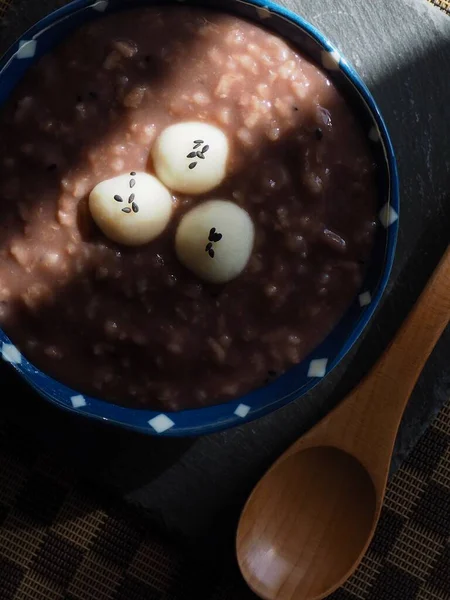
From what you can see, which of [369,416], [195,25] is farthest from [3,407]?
[195,25]

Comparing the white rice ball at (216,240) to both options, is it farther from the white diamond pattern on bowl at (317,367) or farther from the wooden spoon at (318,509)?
the wooden spoon at (318,509)

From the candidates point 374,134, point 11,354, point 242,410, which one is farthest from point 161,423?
point 374,134

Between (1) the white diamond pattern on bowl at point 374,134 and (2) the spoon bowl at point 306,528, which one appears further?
(2) the spoon bowl at point 306,528

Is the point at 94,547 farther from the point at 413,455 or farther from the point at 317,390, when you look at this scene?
the point at 413,455

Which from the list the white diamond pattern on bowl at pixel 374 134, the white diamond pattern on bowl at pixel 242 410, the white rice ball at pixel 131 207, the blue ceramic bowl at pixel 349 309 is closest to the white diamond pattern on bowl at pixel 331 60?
the blue ceramic bowl at pixel 349 309

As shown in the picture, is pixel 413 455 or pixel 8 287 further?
pixel 413 455

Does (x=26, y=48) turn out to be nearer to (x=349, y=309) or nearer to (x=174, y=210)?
(x=174, y=210)
